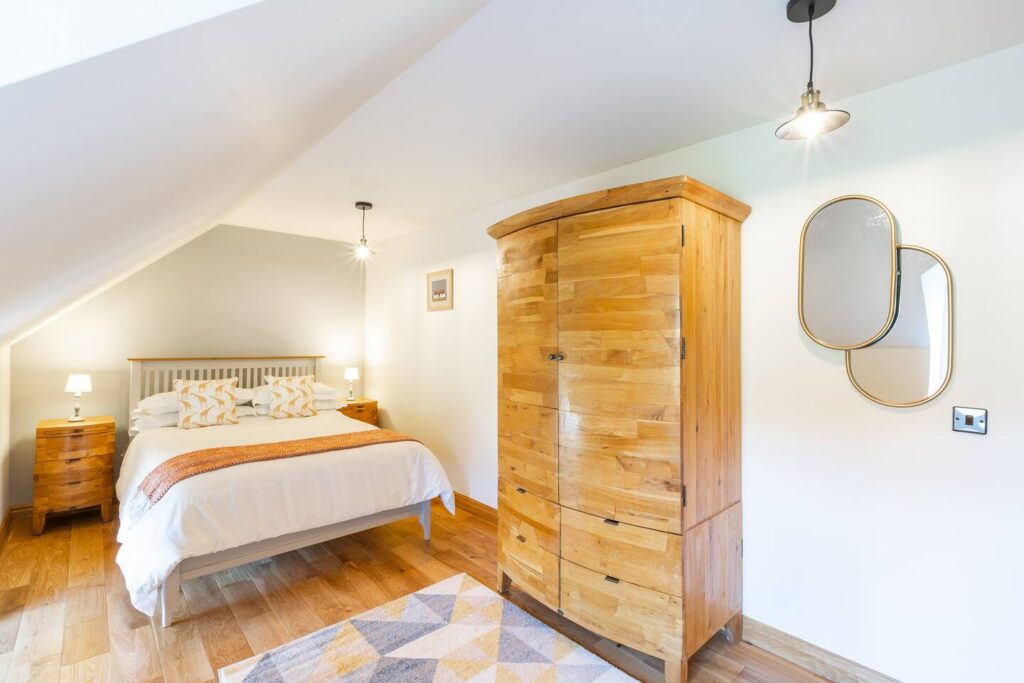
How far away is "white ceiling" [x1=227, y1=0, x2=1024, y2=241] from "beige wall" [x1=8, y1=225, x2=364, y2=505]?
2.07 metres

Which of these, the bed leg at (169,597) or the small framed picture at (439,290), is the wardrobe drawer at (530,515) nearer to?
the bed leg at (169,597)

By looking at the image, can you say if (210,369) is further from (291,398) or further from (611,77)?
(611,77)

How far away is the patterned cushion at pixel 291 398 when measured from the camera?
161 inches

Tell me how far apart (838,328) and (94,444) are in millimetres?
4754

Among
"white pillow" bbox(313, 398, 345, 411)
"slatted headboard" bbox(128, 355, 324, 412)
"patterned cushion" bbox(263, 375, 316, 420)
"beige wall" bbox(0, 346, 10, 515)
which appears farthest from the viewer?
"white pillow" bbox(313, 398, 345, 411)

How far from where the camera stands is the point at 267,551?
2.59 metres

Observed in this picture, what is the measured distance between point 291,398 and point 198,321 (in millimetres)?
1197

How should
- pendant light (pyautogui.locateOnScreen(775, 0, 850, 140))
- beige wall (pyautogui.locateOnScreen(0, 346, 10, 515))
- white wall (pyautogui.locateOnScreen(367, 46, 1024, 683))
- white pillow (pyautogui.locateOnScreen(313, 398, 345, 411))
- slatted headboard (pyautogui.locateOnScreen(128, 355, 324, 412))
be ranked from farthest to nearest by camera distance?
white pillow (pyautogui.locateOnScreen(313, 398, 345, 411)) → slatted headboard (pyautogui.locateOnScreen(128, 355, 324, 412)) → beige wall (pyautogui.locateOnScreen(0, 346, 10, 515)) → white wall (pyautogui.locateOnScreen(367, 46, 1024, 683)) → pendant light (pyautogui.locateOnScreen(775, 0, 850, 140))

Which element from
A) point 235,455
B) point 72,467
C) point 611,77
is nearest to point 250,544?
point 235,455

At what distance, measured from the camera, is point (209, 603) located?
8.14 feet

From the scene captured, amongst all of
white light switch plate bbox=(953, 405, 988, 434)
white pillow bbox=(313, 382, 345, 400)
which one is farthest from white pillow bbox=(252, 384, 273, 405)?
white light switch plate bbox=(953, 405, 988, 434)

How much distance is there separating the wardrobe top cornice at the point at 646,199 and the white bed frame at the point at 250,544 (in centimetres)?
210

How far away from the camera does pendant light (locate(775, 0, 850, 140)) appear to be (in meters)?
1.43

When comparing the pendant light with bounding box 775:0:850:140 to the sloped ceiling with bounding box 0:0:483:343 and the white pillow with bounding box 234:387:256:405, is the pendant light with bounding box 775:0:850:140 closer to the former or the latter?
the sloped ceiling with bounding box 0:0:483:343
